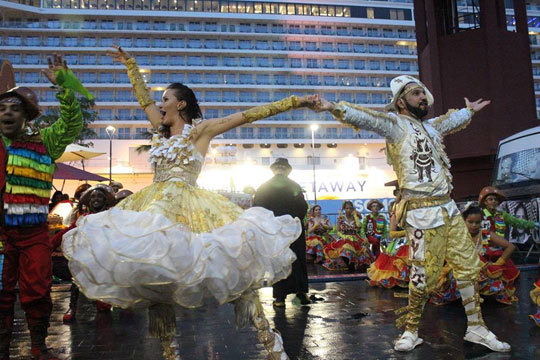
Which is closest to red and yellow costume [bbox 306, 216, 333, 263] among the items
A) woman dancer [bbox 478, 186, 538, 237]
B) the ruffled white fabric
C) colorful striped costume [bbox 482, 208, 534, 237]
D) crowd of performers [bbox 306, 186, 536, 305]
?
crowd of performers [bbox 306, 186, 536, 305]

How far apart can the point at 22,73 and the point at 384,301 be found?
188 feet

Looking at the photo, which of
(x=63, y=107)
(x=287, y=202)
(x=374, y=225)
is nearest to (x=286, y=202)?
(x=287, y=202)

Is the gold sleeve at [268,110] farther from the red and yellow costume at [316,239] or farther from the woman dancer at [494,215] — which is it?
the red and yellow costume at [316,239]

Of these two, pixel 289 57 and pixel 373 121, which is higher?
pixel 289 57

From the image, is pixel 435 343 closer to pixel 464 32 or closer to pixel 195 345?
pixel 195 345

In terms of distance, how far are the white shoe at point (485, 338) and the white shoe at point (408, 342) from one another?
0.45 meters

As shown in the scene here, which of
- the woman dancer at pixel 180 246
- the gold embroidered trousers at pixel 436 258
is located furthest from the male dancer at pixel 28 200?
the gold embroidered trousers at pixel 436 258

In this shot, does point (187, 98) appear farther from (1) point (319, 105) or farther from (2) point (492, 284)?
(2) point (492, 284)

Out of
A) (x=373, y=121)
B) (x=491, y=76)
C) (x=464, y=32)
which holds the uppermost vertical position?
(x=464, y=32)

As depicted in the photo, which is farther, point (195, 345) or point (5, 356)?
point (195, 345)

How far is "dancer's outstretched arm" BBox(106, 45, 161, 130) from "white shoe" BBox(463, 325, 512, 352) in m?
3.15

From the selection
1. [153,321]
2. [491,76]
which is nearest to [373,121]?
[153,321]

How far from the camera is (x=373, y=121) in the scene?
400 centimetres

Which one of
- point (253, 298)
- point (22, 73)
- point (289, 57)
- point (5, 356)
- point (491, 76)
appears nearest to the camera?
point (253, 298)
